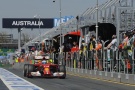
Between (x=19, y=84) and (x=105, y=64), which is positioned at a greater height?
(x=105, y=64)

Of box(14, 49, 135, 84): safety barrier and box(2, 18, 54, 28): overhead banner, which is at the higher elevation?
box(2, 18, 54, 28): overhead banner

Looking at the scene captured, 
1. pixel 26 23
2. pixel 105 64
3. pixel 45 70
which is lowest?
pixel 45 70

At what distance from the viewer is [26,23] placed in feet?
386

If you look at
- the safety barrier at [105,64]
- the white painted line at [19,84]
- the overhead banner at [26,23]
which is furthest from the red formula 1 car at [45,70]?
the overhead banner at [26,23]

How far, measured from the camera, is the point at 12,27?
116m

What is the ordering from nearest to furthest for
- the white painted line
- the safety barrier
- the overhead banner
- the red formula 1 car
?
the white painted line
the safety barrier
the red formula 1 car
the overhead banner

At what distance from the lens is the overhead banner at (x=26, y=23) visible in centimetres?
11588

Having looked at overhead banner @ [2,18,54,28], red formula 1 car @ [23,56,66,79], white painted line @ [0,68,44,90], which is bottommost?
white painted line @ [0,68,44,90]

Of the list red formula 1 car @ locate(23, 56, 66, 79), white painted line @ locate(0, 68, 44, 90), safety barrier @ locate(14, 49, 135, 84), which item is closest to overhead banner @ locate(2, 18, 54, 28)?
safety barrier @ locate(14, 49, 135, 84)

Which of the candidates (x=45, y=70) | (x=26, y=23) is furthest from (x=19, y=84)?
(x=26, y=23)

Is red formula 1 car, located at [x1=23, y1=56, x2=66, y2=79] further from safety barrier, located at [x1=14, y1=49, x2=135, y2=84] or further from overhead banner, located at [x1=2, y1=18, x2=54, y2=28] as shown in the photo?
overhead banner, located at [x1=2, y1=18, x2=54, y2=28]

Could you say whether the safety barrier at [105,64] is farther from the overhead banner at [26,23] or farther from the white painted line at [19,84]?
the overhead banner at [26,23]

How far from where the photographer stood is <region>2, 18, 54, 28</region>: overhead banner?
380 feet

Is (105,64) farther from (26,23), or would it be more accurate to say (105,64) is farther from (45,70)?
(26,23)
